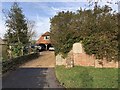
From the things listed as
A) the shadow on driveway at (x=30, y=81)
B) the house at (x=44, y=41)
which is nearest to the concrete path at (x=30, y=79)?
the shadow on driveway at (x=30, y=81)

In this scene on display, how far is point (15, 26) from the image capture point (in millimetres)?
45906

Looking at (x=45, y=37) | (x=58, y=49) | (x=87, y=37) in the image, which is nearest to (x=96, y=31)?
(x=87, y=37)

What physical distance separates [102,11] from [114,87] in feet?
39.0

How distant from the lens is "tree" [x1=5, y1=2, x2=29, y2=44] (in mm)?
45750

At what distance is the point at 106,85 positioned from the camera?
36.4 ft

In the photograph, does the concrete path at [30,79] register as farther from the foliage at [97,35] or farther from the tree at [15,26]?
the tree at [15,26]

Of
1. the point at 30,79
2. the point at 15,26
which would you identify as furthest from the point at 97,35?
the point at 15,26

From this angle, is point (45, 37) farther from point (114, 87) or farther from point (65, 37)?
point (114, 87)

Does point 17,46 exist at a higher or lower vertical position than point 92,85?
higher

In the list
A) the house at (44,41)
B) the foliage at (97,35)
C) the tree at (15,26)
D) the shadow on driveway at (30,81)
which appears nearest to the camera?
the shadow on driveway at (30,81)

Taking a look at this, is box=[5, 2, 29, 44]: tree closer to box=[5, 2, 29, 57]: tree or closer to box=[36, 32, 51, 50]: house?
box=[5, 2, 29, 57]: tree

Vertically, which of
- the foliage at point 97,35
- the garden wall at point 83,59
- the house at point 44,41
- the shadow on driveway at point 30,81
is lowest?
the shadow on driveway at point 30,81

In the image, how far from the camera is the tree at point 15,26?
4575 cm

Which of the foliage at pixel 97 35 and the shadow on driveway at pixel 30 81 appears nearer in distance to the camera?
the shadow on driveway at pixel 30 81
